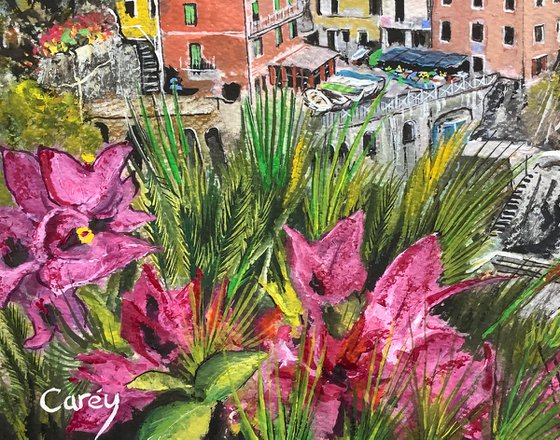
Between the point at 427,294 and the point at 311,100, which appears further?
the point at 311,100

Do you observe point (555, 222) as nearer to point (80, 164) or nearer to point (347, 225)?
point (347, 225)

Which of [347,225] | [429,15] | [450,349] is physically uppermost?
[429,15]

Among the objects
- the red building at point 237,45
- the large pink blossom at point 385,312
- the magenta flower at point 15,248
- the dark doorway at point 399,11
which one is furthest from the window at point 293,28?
the magenta flower at point 15,248

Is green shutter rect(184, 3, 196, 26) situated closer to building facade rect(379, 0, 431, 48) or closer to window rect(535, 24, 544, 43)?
building facade rect(379, 0, 431, 48)

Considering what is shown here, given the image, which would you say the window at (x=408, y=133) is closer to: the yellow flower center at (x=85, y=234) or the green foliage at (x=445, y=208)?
the green foliage at (x=445, y=208)

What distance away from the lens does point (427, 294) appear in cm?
56

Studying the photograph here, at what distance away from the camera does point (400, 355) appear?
573 millimetres

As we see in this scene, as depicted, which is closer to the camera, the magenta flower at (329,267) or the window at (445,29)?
the magenta flower at (329,267)

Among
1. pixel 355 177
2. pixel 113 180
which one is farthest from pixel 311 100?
pixel 113 180

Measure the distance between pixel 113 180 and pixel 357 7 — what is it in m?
0.30

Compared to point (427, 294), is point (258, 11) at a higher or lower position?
higher

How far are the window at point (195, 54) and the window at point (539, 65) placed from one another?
34cm

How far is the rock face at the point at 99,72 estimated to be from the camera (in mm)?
669

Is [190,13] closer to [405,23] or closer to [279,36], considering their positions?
[279,36]
